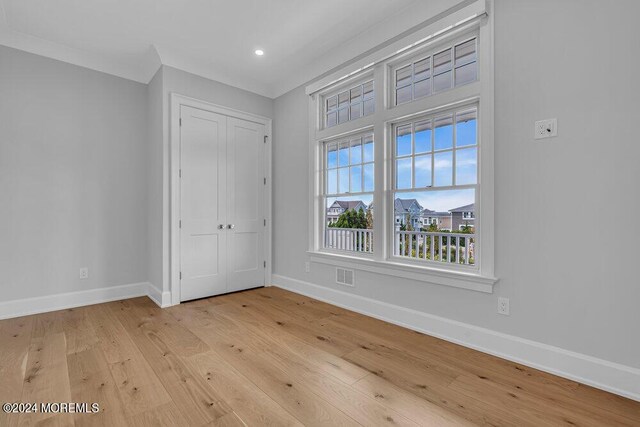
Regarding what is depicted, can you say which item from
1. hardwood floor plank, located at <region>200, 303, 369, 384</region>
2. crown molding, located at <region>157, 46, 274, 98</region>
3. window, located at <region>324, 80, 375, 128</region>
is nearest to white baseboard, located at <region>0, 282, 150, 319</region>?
hardwood floor plank, located at <region>200, 303, 369, 384</region>

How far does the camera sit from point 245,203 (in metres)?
4.06

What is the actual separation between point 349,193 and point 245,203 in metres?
1.47

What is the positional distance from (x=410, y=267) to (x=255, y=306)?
1.77 meters

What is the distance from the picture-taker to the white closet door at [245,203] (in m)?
3.93

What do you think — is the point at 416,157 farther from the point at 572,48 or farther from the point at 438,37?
the point at 572,48

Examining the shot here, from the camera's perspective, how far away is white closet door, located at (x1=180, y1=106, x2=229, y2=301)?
139 inches

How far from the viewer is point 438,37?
2541 millimetres

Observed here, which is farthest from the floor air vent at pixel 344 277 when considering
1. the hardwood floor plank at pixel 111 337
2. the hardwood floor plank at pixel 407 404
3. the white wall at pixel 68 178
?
the white wall at pixel 68 178

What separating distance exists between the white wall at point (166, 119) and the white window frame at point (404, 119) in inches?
44.7

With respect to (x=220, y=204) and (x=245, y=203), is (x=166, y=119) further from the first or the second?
(x=245, y=203)

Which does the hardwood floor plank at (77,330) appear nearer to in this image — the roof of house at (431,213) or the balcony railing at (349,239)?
the balcony railing at (349,239)

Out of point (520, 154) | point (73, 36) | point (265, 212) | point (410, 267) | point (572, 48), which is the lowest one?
point (410, 267)

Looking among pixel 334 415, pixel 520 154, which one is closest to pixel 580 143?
pixel 520 154

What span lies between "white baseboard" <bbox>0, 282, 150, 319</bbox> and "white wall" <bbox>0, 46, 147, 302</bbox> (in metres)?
0.06
